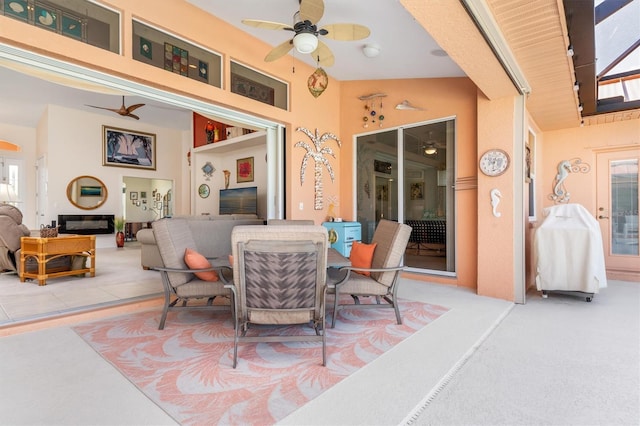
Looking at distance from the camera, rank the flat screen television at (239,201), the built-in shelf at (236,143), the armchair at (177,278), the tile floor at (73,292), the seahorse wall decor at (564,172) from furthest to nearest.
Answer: the flat screen television at (239,201) < the built-in shelf at (236,143) < the seahorse wall decor at (564,172) < the tile floor at (73,292) < the armchair at (177,278)

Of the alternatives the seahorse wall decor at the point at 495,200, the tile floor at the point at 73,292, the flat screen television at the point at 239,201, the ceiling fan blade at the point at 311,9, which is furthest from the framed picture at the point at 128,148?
the seahorse wall decor at the point at 495,200

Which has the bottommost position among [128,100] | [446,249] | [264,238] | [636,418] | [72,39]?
[636,418]

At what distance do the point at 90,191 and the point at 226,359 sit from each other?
8.77 metres

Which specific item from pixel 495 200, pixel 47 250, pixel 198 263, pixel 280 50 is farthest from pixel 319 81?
pixel 47 250

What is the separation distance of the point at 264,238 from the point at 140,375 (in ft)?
3.89

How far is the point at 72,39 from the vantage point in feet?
9.45

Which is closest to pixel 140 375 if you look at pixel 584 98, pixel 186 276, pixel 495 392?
pixel 186 276

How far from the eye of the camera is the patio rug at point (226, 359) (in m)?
1.83

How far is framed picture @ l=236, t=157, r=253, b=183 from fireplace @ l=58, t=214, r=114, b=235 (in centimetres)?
395

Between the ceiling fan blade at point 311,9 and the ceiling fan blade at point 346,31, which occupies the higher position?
the ceiling fan blade at point 311,9

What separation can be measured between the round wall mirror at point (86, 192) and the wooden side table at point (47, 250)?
4.48 meters

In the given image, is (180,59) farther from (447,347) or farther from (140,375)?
(447,347)

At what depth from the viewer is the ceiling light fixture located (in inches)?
171

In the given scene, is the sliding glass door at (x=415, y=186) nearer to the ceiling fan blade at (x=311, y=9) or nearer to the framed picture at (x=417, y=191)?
the framed picture at (x=417, y=191)
